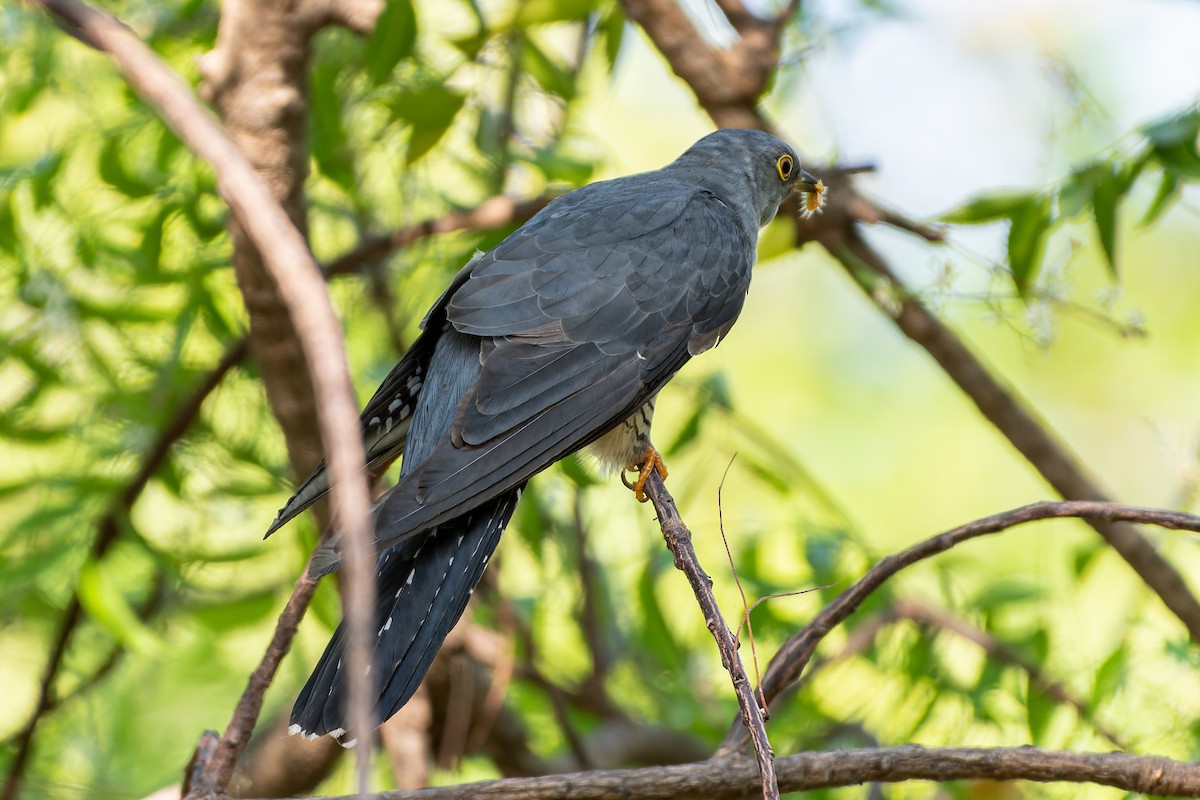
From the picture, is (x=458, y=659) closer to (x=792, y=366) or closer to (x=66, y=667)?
(x=66, y=667)

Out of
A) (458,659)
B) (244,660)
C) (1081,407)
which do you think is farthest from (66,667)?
(1081,407)

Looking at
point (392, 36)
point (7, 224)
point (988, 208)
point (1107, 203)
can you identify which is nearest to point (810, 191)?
point (988, 208)

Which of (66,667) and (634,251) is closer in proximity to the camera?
(634,251)

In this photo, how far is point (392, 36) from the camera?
3072 millimetres

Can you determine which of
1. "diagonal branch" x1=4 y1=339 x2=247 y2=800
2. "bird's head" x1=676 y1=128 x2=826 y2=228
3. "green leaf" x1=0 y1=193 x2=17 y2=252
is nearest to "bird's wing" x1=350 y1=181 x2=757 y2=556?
"bird's head" x1=676 y1=128 x2=826 y2=228

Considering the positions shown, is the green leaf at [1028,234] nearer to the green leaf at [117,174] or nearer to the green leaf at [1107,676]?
the green leaf at [1107,676]

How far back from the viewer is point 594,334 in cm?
255

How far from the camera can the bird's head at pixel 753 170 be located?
10.9 ft

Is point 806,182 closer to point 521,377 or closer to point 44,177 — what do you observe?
point 521,377

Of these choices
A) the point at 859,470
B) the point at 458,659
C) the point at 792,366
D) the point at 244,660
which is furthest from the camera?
the point at 792,366

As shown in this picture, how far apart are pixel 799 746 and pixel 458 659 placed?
1050 millimetres

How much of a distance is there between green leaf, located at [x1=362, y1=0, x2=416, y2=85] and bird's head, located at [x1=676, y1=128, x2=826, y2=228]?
2.88 ft

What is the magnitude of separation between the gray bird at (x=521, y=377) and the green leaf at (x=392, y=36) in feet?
1.94

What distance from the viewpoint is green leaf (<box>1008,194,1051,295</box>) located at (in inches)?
106
